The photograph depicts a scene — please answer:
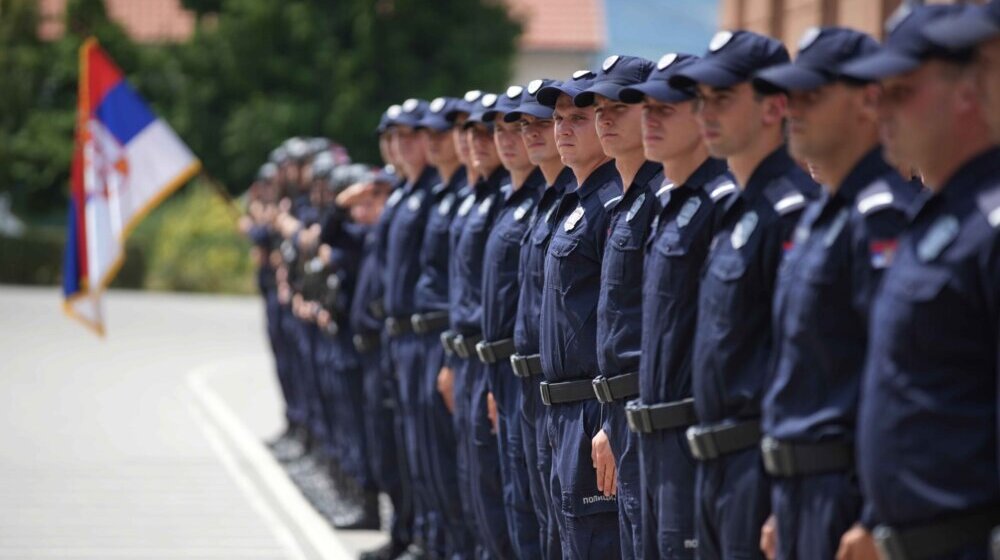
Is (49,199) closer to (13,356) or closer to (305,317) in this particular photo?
(13,356)

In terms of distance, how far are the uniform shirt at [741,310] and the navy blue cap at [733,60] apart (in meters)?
0.34

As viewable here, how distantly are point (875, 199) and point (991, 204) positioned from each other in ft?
1.84

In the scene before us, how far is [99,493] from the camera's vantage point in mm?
13789

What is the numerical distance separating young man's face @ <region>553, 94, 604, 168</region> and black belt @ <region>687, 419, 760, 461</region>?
6.85 feet

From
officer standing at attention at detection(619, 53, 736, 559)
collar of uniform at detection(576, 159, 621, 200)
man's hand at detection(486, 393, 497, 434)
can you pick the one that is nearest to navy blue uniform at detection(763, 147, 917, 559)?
officer standing at attention at detection(619, 53, 736, 559)

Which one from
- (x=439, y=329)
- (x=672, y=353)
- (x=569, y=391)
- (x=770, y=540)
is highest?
(x=672, y=353)

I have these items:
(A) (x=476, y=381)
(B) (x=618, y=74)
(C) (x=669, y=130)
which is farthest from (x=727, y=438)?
(A) (x=476, y=381)

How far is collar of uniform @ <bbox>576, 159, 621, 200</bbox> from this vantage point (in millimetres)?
7145

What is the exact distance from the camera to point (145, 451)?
1631cm

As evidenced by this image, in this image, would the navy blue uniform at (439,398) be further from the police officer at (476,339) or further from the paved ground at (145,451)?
the paved ground at (145,451)

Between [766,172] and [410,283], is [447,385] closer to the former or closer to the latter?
[410,283]

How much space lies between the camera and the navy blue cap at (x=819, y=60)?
4789 mm

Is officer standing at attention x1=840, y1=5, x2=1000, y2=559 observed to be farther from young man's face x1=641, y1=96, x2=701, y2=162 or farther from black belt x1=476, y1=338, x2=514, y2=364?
black belt x1=476, y1=338, x2=514, y2=364

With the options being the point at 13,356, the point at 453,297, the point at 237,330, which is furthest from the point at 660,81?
the point at 237,330
